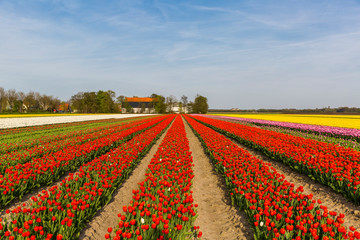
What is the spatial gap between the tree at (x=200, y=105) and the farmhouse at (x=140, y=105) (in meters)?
30.4

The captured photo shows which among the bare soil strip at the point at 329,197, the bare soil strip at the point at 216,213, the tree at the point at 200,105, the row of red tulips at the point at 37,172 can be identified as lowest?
the bare soil strip at the point at 216,213

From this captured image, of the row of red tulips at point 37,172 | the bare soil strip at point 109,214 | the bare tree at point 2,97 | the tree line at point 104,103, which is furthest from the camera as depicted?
the tree line at point 104,103

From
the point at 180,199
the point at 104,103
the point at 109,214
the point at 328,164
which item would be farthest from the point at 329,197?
the point at 104,103

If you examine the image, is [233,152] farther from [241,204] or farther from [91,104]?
[91,104]

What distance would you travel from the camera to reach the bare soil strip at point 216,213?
4691 mm

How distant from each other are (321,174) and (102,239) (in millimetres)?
7442

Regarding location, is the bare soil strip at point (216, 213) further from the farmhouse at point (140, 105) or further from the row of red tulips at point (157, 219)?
the farmhouse at point (140, 105)

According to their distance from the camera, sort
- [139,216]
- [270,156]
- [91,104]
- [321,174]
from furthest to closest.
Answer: [91,104] → [270,156] → [321,174] → [139,216]

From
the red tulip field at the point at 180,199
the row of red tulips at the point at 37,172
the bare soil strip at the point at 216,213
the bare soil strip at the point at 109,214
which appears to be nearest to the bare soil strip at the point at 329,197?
the red tulip field at the point at 180,199

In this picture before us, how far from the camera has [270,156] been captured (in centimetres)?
1061

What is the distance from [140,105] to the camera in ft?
467

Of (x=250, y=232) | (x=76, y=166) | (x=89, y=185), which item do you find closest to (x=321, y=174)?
(x=250, y=232)

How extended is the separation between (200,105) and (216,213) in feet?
400

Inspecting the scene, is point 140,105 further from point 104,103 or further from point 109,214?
point 109,214
